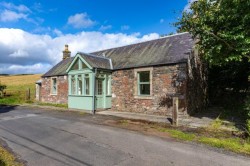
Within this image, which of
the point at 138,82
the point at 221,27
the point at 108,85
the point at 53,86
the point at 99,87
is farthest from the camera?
the point at 53,86

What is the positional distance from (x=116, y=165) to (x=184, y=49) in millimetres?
9960

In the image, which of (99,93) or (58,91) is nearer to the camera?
(99,93)

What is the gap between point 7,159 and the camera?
523 cm

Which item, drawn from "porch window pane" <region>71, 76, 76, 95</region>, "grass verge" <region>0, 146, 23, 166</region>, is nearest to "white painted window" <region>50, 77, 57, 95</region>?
"porch window pane" <region>71, 76, 76, 95</region>

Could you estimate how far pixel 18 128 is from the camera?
9.16 meters

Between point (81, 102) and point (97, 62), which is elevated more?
point (97, 62)

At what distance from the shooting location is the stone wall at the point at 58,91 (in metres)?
19.2

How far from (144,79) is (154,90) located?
1.38m

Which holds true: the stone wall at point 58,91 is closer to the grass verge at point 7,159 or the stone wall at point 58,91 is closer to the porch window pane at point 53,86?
the porch window pane at point 53,86

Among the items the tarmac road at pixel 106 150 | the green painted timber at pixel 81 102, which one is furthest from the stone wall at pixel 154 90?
the tarmac road at pixel 106 150

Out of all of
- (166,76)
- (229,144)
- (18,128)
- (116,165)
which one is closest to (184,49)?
(166,76)

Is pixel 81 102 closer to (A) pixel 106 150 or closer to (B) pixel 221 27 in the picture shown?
(A) pixel 106 150

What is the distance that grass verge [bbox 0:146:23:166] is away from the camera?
4945mm

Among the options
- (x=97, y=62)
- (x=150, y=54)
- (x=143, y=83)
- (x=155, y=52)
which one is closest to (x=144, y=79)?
(x=143, y=83)
